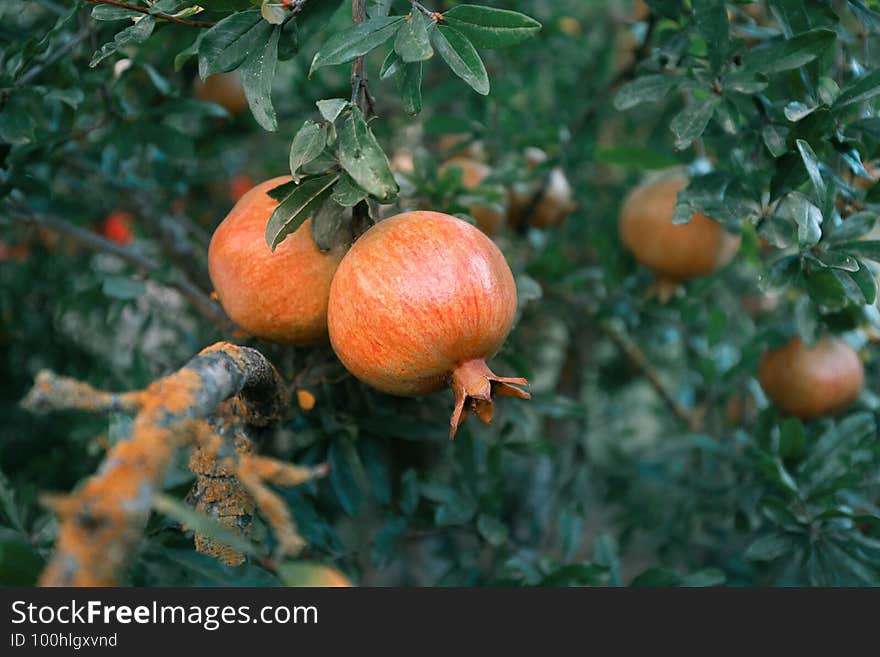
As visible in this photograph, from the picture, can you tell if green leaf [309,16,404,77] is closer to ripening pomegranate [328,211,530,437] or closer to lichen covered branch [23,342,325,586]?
ripening pomegranate [328,211,530,437]

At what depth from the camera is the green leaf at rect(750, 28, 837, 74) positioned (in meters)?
1.03

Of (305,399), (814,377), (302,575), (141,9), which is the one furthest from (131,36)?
(814,377)

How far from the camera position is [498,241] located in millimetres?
1708

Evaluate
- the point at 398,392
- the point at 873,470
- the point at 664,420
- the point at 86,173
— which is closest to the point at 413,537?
the point at 398,392

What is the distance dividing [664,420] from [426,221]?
2.05 meters

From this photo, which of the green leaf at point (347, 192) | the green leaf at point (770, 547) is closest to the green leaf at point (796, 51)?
the green leaf at point (347, 192)

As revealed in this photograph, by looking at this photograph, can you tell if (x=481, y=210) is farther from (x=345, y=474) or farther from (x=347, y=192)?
(x=347, y=192)

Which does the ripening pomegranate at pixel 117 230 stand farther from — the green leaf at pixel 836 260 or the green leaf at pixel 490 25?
the green leaf at pixel 836 260

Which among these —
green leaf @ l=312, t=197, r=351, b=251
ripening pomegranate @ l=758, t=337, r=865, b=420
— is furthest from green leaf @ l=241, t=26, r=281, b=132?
ripening pomegranate @ l=758, t=337, r=865, b=420

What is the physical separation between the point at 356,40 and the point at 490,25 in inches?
6.4

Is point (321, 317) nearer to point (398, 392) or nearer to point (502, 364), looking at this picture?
point (398, 392)

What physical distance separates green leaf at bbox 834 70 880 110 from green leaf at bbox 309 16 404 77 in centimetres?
60

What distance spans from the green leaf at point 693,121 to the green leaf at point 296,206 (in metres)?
0.49

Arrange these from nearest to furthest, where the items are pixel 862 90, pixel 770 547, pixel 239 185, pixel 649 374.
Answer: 1. pixel 862 90
2. pixel 770 547
3. pixel 649 374
4. pixel 239 185
